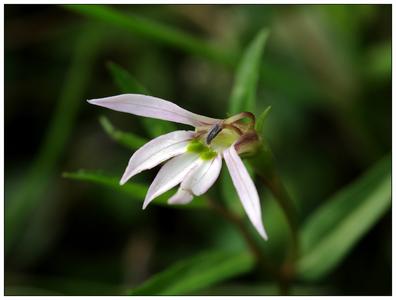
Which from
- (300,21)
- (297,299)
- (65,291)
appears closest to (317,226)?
(297,299)

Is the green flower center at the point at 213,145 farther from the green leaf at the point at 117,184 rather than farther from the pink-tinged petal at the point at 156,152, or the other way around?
the green leaf at the point at 117,184

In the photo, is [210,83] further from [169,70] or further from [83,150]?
[83,150]

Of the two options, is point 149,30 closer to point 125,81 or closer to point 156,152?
point 125,81

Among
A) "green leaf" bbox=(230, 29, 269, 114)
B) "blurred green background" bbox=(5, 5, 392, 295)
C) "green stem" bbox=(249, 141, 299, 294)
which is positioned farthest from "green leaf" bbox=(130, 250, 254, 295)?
"green leaf" bbox=(230, 29, 269, 114)

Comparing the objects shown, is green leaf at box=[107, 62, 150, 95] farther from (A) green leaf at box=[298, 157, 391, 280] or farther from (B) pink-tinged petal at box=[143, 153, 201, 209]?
(A) green leaf at box=[298, 157, 391, 280]

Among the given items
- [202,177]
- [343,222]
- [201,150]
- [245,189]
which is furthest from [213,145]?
[343,222]

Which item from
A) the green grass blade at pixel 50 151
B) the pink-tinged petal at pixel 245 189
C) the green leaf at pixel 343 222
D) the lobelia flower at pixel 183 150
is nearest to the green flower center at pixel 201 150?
the lobelia flower at pixel 183 150
